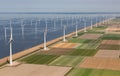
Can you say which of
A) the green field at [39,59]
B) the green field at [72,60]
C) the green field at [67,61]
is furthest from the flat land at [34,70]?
the green field at [39,59]

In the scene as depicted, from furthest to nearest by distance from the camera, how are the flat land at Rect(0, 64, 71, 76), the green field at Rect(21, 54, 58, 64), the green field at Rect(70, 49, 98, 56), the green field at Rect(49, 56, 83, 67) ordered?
the green field at Rect(70, 49, 98, 56)
the green field at Rect(21, 54, 58, 64)
the green field at Rect(49, 56, 83, 67)
the flat land at Rect(0, 64, 71, 76)

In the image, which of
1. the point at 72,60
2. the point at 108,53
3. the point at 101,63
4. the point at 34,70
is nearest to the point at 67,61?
the point at 72,60

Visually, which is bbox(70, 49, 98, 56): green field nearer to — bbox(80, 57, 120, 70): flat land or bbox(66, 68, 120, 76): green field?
bbox(80, 57, 120, 70): flat land

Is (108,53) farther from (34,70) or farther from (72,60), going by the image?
(34,70)

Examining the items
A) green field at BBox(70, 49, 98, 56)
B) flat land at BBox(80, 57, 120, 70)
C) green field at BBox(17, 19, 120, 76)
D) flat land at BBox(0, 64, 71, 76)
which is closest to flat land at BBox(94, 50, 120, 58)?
green field at BBox(17, 19, 120, 76)

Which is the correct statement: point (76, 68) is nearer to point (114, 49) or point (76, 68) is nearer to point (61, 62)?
point (61, 62)
